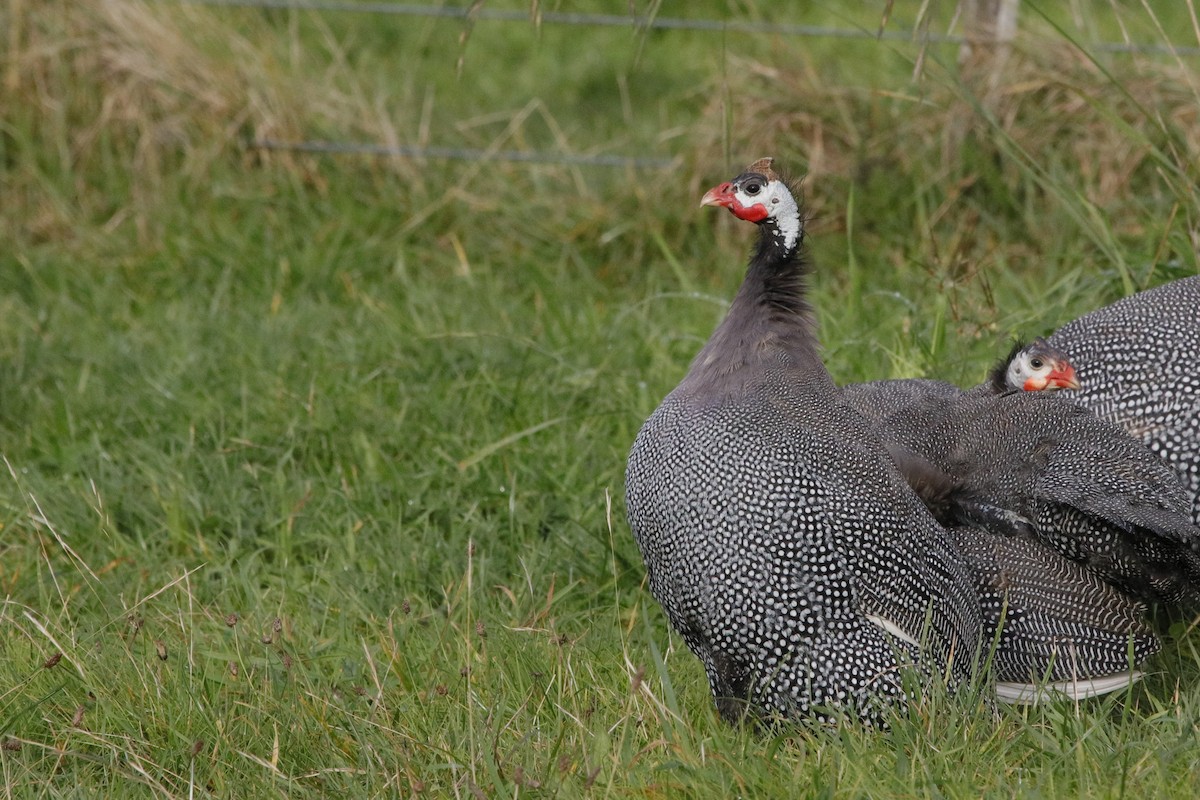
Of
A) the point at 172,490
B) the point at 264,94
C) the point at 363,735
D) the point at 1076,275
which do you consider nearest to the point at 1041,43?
the point at 1076,275

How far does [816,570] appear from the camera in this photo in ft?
8.98

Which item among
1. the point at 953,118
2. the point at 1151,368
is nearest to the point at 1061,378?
the point at 1151,368

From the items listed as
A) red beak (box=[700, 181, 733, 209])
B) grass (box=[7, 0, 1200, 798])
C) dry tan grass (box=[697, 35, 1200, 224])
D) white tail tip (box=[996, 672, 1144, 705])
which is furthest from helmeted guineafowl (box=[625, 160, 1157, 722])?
dry tan grass (box=[697, 35, 1200, 224])

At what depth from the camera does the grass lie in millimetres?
2660

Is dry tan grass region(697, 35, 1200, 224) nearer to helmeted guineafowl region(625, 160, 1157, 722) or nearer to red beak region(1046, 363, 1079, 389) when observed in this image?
red beak region(1046, 363, 1079, 389)

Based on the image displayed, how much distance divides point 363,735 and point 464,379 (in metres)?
1.78

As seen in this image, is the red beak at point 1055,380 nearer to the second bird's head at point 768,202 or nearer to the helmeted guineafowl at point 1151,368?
the helmeted guineafowl at point 1151,368

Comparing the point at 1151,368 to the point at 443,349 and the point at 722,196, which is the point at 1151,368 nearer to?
the point at 722,196

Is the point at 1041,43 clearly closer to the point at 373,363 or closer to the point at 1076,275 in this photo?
the point at 1076,275

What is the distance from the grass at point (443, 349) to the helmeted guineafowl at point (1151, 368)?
454 millimetres

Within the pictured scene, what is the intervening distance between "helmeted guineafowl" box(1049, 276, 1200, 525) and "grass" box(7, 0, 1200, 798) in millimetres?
454

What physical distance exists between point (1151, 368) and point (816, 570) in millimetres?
820

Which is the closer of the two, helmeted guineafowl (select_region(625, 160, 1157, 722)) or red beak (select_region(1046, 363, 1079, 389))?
helmeted guineafowl (select_region(625, 160, 1157, 722))

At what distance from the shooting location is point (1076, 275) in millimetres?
4012
